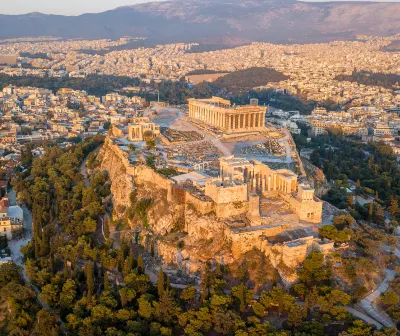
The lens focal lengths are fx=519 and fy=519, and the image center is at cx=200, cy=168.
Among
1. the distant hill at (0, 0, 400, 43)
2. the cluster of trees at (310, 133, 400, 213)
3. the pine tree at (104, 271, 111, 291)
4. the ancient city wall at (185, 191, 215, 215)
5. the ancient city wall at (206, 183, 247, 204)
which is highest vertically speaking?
the distant hill at (0, 0, 400, 43)

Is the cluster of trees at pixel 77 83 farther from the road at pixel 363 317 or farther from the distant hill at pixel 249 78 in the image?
the road at pixel 363 317

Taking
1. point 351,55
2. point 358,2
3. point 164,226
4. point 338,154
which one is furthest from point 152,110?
point 358,2

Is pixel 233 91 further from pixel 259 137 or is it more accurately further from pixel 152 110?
pixel 259 137

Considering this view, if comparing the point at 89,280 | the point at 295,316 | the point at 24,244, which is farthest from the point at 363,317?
the point at 24,244

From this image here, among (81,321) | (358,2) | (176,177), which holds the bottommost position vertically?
(81,321)

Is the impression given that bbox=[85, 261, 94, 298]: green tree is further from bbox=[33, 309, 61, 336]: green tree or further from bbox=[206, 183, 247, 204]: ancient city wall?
bbox=[206, 183, 247, 204]: ancient city wall

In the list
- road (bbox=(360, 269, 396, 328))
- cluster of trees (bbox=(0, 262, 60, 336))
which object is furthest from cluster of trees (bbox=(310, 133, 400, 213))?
cluster of trees (bbox=(0, 262, 60, 336))
